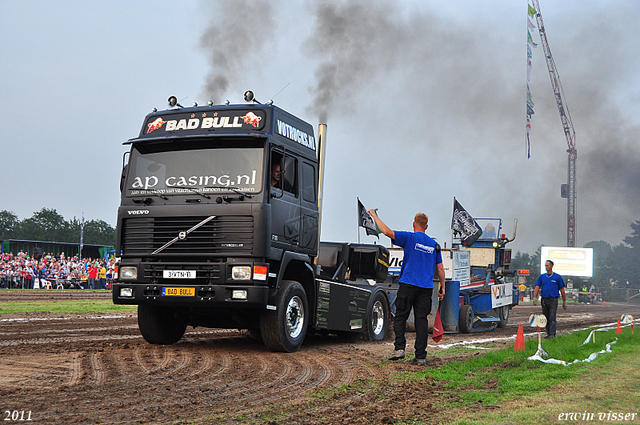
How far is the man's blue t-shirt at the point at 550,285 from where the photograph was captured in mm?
15414

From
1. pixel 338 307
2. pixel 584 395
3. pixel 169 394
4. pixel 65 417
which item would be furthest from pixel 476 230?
pixel 65 417

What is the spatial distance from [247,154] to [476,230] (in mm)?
12499

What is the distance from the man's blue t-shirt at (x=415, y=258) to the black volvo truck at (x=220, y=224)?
6.01 feet

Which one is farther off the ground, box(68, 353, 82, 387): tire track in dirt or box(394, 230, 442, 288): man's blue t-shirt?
box(394, 230, 442, 288): man's blue t-shirt

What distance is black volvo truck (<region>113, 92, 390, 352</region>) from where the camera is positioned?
352 inches

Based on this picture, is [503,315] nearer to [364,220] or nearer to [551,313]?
[551,313]

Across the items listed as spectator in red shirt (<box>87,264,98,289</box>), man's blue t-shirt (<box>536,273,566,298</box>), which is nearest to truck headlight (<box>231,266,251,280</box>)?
man's blue t-shirt (<box>536,273,566,298</box>)

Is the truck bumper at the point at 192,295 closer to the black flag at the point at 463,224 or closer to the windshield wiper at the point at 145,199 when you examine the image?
the windshield wiper at the point at 145,199

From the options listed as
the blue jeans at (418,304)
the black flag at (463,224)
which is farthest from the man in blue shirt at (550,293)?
the blue jeans at (418,304)

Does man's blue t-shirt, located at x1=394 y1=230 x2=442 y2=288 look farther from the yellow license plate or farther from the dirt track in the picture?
the yellow license plate

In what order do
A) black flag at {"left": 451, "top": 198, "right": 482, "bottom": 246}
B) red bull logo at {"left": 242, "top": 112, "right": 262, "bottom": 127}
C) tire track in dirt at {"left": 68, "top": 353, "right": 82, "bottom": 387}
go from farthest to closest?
black flag at {"left": 451, "top": 198, "right": 482, "bottom": 246} < red bull logo at {"left": 242, "top": 112, "right": 262, "bottom": 127} < tire track in dirt at {"left": 68, "top": 353, "right": 82, "bottom": 387}

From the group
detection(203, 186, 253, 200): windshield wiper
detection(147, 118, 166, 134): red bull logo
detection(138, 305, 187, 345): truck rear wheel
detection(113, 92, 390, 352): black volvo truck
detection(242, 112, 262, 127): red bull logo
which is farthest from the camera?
detection(138, 305, 187, 345): truck rear wheel

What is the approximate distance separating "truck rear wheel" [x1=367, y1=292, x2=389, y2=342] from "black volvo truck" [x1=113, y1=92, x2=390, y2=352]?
8.03 ft

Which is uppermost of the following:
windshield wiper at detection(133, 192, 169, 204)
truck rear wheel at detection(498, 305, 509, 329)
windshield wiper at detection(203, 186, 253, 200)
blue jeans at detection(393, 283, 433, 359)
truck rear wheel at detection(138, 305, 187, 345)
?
windshield wiper at detection(203, 186, 253, 200)
